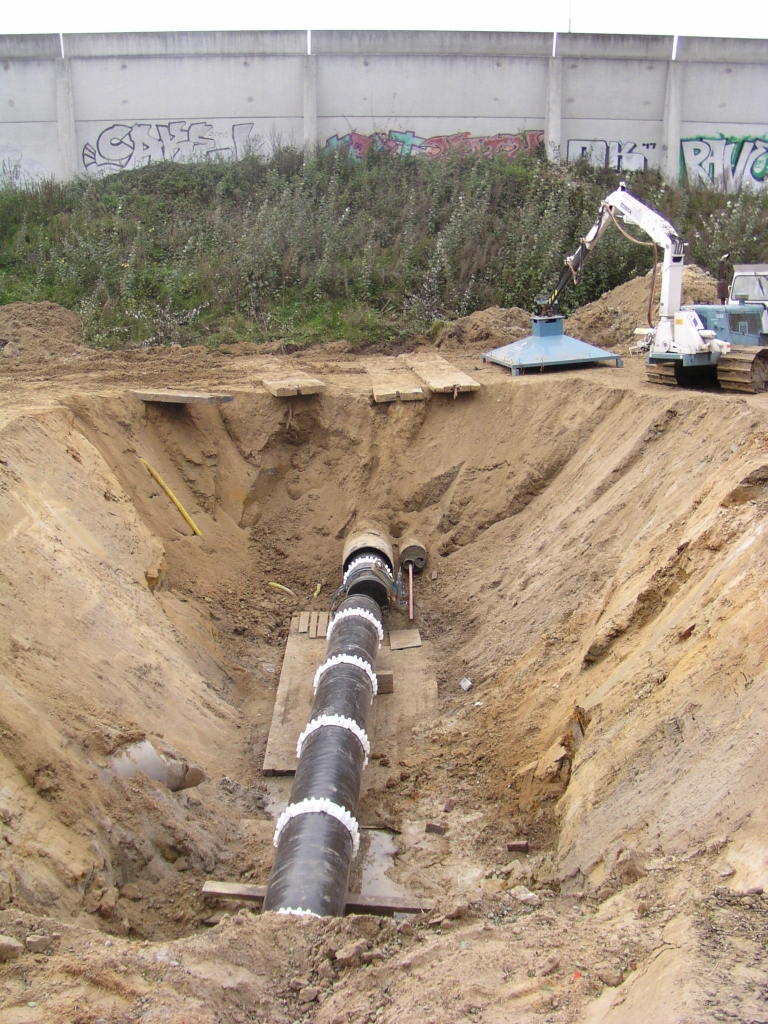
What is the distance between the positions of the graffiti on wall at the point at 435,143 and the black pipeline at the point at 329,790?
16574 mm

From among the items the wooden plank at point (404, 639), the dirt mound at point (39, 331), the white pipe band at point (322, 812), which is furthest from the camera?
the dirt mound at point (39, 331)

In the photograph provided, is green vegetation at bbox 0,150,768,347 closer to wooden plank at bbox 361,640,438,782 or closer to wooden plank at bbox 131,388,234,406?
wooden plank at bbox 131,388,234,406

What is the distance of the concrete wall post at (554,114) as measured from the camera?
21.4 meters

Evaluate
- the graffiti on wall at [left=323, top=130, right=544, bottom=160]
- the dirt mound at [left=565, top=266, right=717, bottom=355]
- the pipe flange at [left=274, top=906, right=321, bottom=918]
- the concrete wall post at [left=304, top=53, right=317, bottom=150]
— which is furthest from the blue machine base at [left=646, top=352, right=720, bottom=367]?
the concrete wall post at [left=304, top=53, right=317, bottom=150]

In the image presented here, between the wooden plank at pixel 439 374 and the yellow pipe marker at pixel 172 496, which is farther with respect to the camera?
the wooden plank at pixel 439 374

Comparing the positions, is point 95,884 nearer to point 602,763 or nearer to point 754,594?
point 602,763

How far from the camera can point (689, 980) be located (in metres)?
3.41

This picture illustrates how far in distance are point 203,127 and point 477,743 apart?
62.2 feet

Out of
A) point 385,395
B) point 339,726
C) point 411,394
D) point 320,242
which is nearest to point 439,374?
point 411,394

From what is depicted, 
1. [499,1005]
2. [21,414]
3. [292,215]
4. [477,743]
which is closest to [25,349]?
[21,414]

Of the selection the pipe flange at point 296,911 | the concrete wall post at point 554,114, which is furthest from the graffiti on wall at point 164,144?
the pipe flange at point 296,911

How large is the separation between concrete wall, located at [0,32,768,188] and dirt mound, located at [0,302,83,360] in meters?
6.55

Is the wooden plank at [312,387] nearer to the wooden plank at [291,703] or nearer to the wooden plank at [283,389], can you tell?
the wooden plank at [283,389]

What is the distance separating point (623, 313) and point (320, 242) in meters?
6.89
